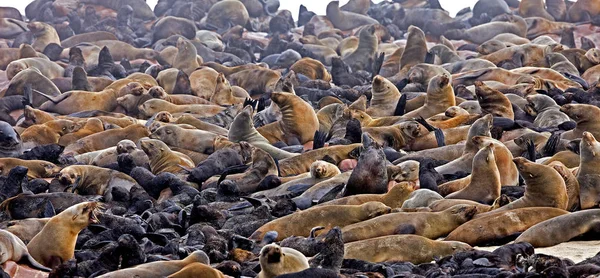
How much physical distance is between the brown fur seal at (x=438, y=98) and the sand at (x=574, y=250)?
20.5 feet

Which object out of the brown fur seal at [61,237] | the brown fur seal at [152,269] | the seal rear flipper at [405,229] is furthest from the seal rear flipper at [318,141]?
the brown fur seal at [152,269]

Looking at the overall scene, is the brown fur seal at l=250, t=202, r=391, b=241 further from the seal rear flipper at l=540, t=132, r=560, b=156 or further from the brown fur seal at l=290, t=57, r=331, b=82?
the brown fur seal at l=290, t=57, r=331, b=82

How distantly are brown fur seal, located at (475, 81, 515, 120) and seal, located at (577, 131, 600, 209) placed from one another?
3624 millimetres

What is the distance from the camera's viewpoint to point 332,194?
988 cm

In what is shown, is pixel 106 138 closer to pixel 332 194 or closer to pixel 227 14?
pixel 332 194

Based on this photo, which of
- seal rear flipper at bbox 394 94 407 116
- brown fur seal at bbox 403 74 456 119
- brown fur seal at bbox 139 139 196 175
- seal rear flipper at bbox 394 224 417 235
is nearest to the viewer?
seal rear flipper at bbox 394 224 417 235

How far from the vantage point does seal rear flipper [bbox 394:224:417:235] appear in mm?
8156

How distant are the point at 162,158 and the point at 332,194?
331cm

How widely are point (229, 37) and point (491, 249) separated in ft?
59.6

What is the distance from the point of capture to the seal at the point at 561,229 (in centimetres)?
772

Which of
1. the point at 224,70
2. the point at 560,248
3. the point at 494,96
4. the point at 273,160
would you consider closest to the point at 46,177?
the point at 273,160

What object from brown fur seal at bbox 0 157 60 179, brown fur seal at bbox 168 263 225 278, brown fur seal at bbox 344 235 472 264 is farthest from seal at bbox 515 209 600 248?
brown fur seal at bbox 0 157 60 179

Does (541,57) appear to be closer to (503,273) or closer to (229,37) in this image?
(229,37)

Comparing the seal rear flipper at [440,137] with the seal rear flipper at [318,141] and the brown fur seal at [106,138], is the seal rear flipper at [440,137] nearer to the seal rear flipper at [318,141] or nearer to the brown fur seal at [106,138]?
the seal rear flipper at [318,141]
